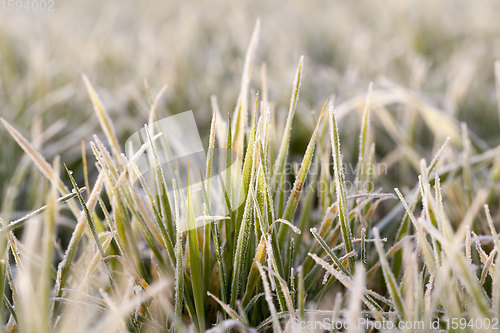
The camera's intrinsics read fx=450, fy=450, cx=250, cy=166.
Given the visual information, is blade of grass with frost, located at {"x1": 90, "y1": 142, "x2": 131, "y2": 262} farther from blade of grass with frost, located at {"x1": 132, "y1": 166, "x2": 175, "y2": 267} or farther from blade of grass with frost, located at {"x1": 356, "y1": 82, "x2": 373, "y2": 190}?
blade of grass with frost, located at {"x1": 356, "y1": 82, "x2": 373, "y2": 190}

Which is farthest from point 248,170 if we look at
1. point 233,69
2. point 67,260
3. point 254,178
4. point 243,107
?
point 233,69

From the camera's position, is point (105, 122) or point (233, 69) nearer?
point (105, 122)

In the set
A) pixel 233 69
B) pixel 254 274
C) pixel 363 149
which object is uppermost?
pixel 233 69

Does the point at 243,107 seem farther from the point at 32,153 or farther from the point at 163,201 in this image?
the point at 32,153

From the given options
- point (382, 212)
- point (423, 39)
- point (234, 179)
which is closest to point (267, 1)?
point (423, 39)

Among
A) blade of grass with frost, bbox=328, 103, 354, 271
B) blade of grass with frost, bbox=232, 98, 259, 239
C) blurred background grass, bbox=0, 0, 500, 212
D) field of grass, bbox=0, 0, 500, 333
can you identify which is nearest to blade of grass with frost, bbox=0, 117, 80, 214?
field of grass, bbox=0, 0, 500, 333

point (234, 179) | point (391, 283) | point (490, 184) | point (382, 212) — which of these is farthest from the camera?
point (382, 212)

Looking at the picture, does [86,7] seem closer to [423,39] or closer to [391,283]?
[423,39]
